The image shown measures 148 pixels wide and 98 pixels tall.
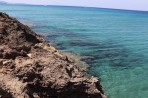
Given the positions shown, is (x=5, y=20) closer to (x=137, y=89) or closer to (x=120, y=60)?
(x=137, y=89)

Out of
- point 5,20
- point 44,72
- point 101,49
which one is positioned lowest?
point 101,49

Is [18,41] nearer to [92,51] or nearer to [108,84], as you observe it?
[108,84]

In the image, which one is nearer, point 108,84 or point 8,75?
point 8,75

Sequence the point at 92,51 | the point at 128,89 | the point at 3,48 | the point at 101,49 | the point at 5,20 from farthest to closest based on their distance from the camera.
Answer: the point at 101,49, the point at 92,51, the point at 128,89, the point at 5,20, the point at 3,48

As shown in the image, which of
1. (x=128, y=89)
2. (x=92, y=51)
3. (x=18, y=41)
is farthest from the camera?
(x=92, y=51)

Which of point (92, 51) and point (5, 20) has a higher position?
point (5, 20)

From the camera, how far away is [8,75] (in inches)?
361

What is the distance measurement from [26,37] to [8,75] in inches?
119

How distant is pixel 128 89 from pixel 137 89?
843 millimetres

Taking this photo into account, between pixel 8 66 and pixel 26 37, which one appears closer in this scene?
pixel 8 66

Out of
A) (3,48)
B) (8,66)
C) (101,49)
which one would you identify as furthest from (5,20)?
(101,49)

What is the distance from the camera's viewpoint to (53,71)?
9719 millimetres

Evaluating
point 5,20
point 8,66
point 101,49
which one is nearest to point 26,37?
point 5,20

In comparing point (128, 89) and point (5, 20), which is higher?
point (5, 20)
